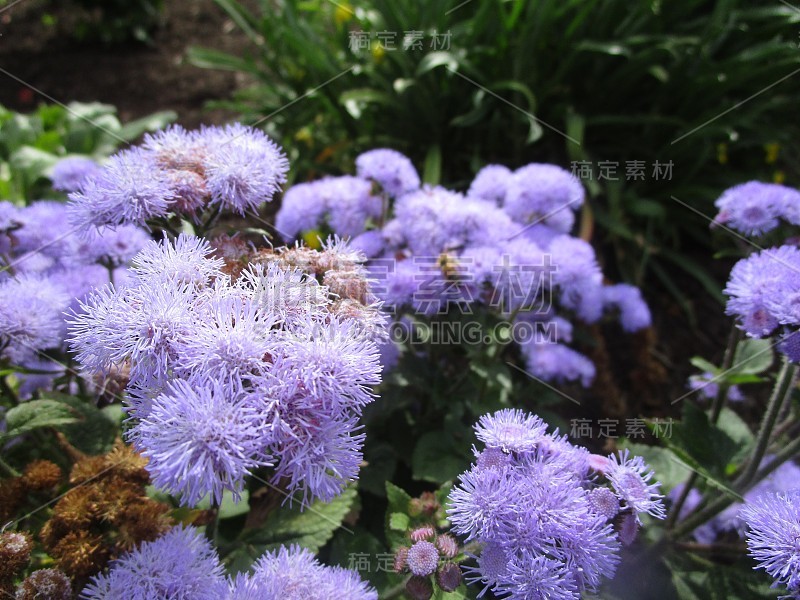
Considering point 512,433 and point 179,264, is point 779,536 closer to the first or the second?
point 512,433

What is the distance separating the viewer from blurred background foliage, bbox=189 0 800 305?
11.8ft

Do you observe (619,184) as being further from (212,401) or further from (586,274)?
(212,401)

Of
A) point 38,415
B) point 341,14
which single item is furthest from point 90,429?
point 341,14

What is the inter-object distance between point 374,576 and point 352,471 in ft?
2.32

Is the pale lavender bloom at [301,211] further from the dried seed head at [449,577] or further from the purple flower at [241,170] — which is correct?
the dried seed head at [449,577]

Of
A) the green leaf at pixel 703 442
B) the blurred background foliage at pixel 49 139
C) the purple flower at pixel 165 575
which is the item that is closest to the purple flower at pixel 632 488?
the green leaf at pixel 703 442

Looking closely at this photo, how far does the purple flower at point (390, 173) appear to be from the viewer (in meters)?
2.44

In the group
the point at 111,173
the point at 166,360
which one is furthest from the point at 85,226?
the point at 166,360

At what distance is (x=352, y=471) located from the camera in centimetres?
122

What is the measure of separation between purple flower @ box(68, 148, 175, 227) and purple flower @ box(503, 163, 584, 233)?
1.36 meters

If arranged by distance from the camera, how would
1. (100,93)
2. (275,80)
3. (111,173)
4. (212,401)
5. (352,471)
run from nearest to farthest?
1. (212,401)
2. (352,471)
3. (111,173)
4. (275,80)
5. (100,93)

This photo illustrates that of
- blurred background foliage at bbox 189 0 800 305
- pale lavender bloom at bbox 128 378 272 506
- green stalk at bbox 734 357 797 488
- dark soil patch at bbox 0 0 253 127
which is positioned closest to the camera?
pale lavender bloom at bbox 128 378 272 506

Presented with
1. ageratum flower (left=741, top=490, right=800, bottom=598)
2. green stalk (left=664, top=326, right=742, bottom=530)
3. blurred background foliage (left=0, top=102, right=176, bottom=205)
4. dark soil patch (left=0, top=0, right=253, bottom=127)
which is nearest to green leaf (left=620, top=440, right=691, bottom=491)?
green stalk (left=664, top=326, right=742, bottom=530)

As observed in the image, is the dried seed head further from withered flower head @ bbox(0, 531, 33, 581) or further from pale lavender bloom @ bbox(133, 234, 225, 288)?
withered flower head @ bbox(0, 531, 33, 581)
